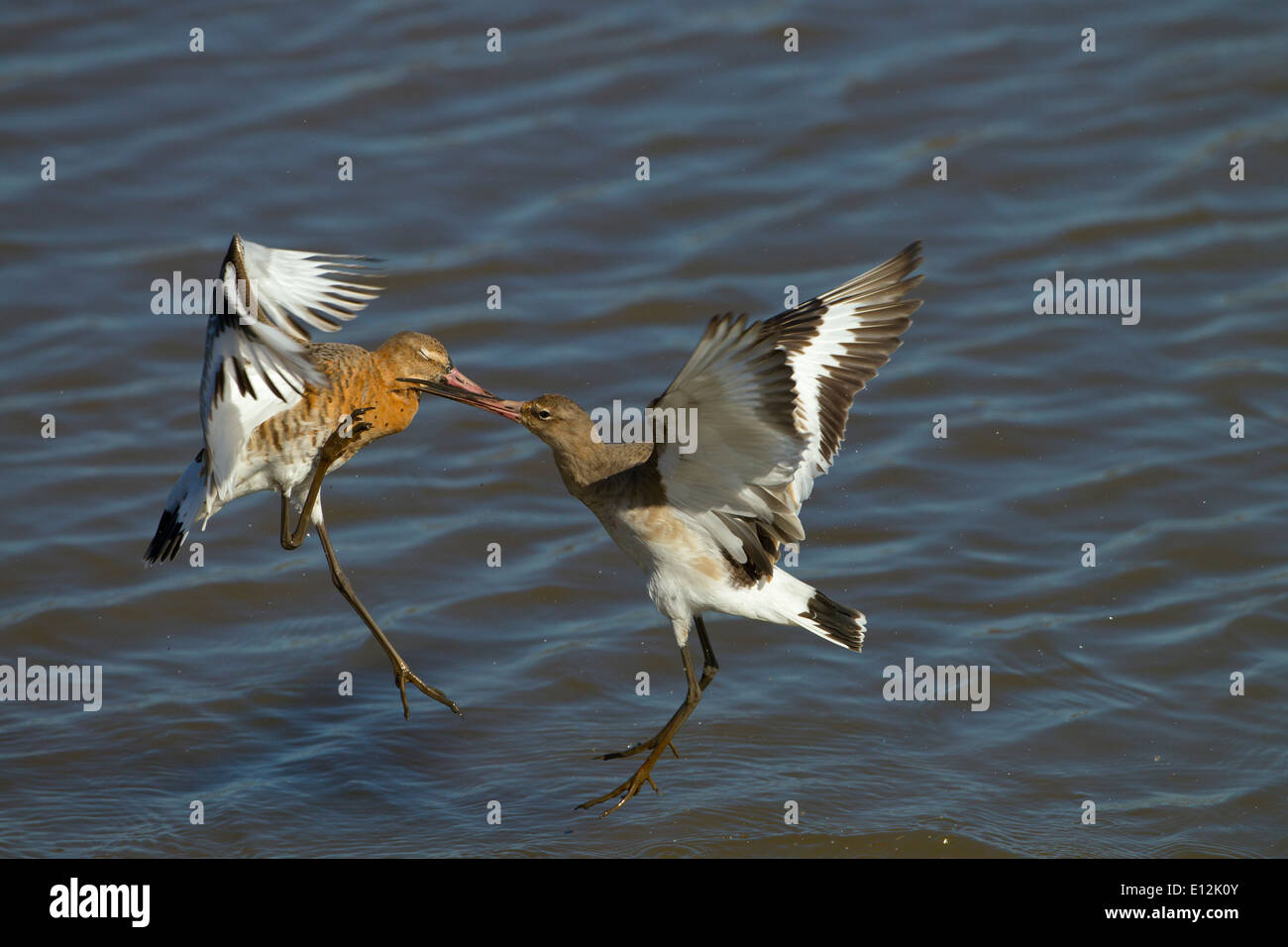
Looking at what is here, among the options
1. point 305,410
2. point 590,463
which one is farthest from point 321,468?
point 590,463

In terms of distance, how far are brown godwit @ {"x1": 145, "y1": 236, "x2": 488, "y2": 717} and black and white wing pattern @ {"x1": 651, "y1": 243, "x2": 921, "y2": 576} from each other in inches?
44.1

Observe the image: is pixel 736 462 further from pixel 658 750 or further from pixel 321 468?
pixel 321 468

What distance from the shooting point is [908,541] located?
7906 mm

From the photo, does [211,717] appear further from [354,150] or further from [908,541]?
[354,150]

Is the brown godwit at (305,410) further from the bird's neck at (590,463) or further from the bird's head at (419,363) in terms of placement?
the bird's neck at (590,463)

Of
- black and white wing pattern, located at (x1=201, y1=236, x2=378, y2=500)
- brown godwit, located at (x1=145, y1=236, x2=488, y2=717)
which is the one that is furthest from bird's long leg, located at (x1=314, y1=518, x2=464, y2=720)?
black and white wing pattern, located at (x1=201, y1=236, x2=378, y2=500)

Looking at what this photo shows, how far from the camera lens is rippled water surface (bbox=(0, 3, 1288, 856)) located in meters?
6.50

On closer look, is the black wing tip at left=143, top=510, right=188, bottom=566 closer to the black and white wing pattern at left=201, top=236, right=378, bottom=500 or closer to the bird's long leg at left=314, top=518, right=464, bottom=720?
the black and white wing pattern at left=201, top=236, right=378, bottom=500

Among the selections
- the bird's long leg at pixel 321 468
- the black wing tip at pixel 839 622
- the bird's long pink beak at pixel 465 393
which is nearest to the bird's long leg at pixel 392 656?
the bird's long leg at pixel 321 468

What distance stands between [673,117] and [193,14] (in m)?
3.59

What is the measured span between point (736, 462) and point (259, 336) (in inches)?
60.1

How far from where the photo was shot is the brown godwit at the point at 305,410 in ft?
20.0

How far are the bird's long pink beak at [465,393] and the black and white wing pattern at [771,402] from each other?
2.19 ft

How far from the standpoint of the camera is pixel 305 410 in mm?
6352
